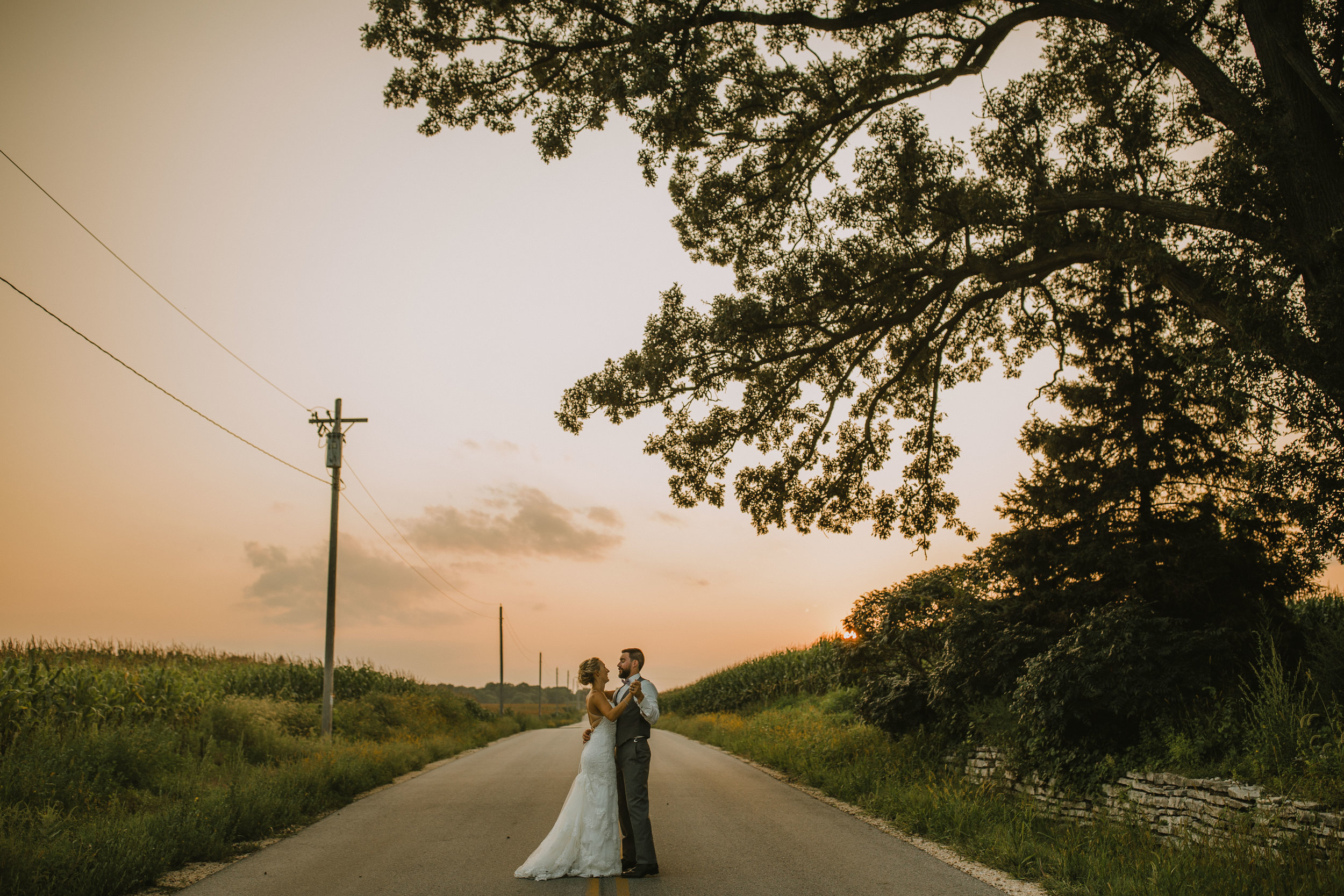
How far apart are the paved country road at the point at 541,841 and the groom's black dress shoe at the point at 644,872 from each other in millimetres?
78

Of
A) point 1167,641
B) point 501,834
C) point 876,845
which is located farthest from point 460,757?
point 1167,641

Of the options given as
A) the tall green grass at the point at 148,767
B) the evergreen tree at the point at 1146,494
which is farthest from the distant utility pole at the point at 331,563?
the evergreen tree at the point at 1146,494

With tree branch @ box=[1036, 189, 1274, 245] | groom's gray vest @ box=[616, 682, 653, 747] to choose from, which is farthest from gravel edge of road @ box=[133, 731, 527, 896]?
tree branch @ box=[1036, 189, 1274, 245]

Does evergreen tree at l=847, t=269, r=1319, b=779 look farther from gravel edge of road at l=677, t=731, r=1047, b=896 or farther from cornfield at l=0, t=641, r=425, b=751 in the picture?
cornfield at l=0, t=641, r=425, b=751

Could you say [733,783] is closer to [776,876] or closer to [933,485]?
[933,485]

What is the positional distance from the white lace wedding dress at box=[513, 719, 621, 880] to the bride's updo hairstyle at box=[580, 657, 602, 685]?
438 mm

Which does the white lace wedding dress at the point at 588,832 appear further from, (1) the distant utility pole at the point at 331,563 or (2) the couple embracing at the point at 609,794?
(1) the distant utility pole at the point at 331,563

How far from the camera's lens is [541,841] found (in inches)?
378

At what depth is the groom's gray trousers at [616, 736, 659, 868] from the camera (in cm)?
774

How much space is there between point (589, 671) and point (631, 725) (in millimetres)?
683

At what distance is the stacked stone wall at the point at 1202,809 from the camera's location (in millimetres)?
6824

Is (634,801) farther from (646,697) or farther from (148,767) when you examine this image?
(148,767)

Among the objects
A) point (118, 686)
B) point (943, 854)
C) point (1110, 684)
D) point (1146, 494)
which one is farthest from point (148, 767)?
point (1146, 494)

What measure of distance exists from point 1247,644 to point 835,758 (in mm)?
7309
